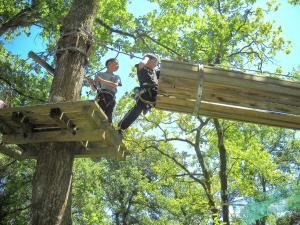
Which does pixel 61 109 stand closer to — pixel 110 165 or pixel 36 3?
pixel 36 3

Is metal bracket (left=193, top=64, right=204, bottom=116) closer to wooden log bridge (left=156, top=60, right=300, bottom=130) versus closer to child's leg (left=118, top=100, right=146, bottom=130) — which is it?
wooden log bridge (left=156, top=60, right=300, bottom=130)

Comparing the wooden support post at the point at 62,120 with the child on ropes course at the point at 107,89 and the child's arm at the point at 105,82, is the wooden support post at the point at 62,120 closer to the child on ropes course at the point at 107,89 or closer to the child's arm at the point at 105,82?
the child on ropes course at the point at 107,89

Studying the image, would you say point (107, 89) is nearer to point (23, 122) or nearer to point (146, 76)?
point (146, 76)

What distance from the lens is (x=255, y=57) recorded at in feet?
52.4

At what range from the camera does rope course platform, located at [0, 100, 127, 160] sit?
4902mm

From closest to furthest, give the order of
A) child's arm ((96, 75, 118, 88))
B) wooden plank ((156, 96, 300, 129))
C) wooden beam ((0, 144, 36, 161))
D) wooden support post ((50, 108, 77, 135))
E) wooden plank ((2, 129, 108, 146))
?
wooden support post ((50, 108, 77, 135)) < wooden plank ((156, 96, 300, 129)) < wooden plank ((2, 129, 108, 146)) < wooden beam ((0, 144, 36, 161)) < child's arm ((96, 75, 118, 88))

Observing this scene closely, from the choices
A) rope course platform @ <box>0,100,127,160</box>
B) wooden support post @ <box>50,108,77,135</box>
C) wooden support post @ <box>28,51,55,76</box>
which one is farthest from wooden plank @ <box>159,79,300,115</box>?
wooden support post @ <box>28,51,55,76</box>

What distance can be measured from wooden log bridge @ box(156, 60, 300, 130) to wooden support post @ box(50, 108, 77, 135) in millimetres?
1273

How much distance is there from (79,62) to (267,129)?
16300 mm

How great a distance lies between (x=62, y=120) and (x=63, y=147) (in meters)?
0.49

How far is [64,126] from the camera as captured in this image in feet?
16.9

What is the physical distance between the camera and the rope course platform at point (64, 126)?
16.1 ft

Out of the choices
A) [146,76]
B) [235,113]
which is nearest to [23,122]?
[146,76]

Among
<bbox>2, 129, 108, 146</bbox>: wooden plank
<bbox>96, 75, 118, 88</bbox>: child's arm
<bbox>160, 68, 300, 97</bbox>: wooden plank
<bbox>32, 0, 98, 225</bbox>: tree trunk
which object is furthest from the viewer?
<bbox>96, 75, 118, 88</bbox>: child's arm
